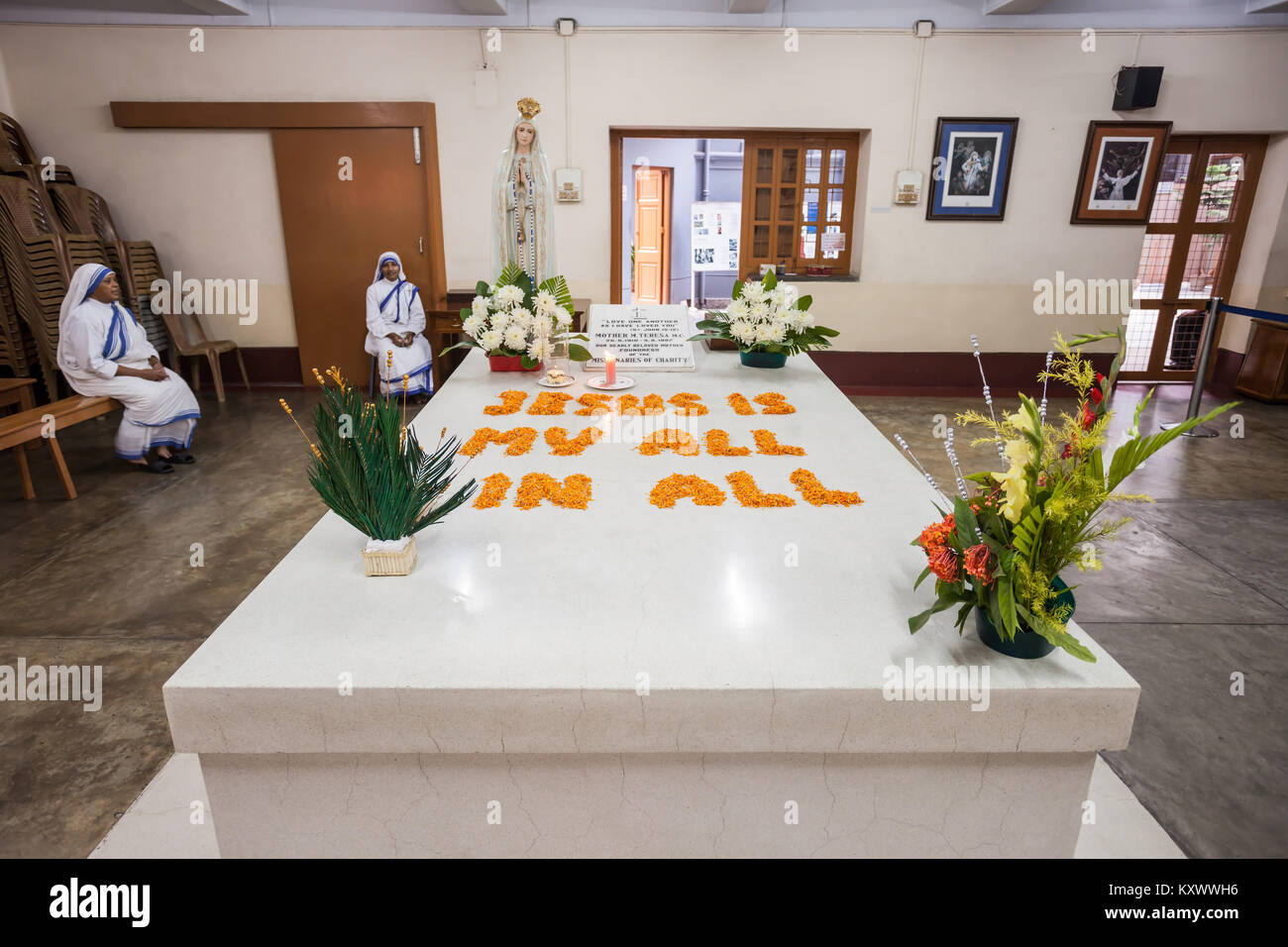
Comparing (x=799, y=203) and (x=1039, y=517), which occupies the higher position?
(x=799, y=203)

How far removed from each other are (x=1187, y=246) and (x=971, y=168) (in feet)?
7.25

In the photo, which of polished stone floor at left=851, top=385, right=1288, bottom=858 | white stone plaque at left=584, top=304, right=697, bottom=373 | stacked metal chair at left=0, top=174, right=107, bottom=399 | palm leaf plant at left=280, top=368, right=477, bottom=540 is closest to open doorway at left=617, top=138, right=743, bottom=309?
polished stone floor at left=851, top=385, right=1288, bottom=858

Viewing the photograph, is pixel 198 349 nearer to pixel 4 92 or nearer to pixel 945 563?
pixel 4 92

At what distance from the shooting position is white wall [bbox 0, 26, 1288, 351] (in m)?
6.10

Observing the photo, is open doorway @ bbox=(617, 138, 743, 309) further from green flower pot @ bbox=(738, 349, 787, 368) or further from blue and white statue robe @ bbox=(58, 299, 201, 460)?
green flower pot @ bbox=(738, 349, 787, 368)

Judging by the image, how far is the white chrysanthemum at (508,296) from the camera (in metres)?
3.56

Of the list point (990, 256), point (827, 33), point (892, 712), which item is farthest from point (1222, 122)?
point (892, 712)

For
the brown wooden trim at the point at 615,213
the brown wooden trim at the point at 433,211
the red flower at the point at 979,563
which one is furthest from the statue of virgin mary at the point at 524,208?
the red flower at the point at 979,563

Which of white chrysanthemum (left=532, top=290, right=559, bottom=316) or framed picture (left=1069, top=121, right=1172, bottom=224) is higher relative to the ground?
framed picture (left=1069, top=121, right=1172, bottom=224)

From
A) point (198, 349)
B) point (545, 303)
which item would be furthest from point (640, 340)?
point (198, 349)

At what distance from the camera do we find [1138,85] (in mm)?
6090

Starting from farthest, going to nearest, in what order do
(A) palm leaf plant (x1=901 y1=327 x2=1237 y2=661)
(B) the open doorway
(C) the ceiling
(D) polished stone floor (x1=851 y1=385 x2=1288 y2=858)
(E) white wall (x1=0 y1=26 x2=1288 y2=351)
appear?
(B) the open doorway < (E) white wall (x1=0 y1=26 x2=1288 y2=351) < (C) the ceiling < (D) polished stone floor (x1=851 y1=385 x2=1288 y2=858) < (A) palm leaf plant (x1=901 y1=327 x2=1237 y2=661)

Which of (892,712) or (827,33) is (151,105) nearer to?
(827,33)

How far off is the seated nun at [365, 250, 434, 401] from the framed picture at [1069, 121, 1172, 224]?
564 cm
